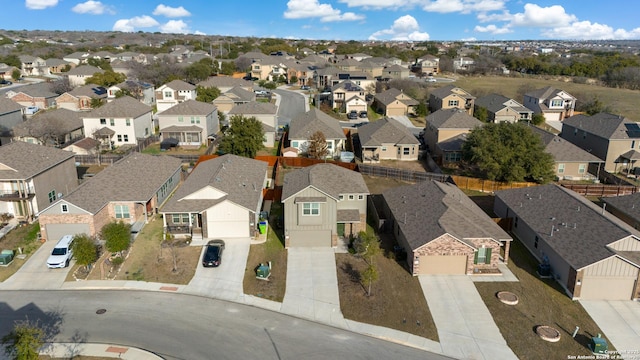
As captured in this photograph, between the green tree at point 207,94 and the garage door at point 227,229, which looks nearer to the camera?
the garage door at point 227,229

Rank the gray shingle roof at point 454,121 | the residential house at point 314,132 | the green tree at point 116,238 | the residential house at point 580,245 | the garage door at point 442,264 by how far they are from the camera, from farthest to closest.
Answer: the residential house at point 314,132, the gray shingle roof at point 454,121, the green tree at point 116,238, the garage door at point 442,264, the residential house at point 580,245

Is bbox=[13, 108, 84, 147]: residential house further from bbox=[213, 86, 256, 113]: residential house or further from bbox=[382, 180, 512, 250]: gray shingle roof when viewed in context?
bbox=[382, 180, 512, 250]: gray shingle roof

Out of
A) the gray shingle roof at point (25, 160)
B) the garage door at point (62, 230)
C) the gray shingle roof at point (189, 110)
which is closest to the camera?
the garage door at point (62, 230)

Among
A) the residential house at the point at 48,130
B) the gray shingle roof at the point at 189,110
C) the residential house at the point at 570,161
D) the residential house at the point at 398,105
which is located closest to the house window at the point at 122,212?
the gray shingle roof at the point at 189,110

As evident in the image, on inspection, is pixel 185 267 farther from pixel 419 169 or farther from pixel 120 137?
pixel 120 137

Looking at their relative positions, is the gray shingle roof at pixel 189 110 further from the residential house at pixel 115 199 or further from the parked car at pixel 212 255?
the parked car at pixel 212 255

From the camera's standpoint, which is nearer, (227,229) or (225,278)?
(225,278)

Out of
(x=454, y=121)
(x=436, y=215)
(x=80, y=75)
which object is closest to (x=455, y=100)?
(x=454, y=121)

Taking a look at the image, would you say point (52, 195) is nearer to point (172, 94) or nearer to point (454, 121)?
point (454, 121)

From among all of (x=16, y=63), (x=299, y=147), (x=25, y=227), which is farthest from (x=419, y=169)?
(x=16, y=63)
